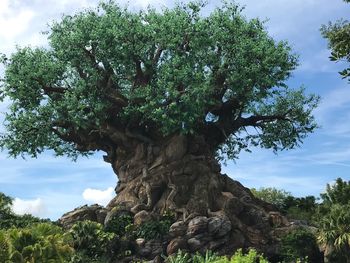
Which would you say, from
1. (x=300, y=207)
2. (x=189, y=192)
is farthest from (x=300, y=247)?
(x=300, y=207)

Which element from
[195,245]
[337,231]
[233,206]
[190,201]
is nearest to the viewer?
[337,231]

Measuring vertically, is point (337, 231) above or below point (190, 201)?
below

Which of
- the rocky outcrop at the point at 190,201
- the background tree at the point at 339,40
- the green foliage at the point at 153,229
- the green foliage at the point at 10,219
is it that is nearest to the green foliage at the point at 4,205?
the green foliage at the point at 10,219

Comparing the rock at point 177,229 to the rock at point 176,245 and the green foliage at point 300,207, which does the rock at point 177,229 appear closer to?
the rock at point 176,245

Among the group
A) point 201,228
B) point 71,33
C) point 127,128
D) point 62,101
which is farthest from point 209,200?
point 71,33

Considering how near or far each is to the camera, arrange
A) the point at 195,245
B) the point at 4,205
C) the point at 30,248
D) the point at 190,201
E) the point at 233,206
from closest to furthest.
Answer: the point at 30,248
the point at 195,245
the point at 190,201
the point at 233,206
the point at 4,205

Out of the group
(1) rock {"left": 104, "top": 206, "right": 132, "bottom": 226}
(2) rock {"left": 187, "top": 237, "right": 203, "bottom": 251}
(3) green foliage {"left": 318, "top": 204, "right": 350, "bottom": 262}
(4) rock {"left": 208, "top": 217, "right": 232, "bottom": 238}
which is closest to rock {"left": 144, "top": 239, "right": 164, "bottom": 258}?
(2) rock {"left": 187, "top": 237, "right": 203, "bottom": 251}

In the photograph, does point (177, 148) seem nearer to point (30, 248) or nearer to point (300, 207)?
point (300, 207)

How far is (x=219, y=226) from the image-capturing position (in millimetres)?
42656

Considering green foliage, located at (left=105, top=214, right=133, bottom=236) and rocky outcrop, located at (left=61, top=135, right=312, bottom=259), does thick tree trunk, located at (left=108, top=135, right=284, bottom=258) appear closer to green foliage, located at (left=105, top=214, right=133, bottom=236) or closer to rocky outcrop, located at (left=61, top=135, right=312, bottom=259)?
rocky outcrop, located at (left=61, top=135, right=312, bottom=259)

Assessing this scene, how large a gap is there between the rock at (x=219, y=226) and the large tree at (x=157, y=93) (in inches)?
80.3

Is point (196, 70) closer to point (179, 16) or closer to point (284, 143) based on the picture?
point (179, 16)

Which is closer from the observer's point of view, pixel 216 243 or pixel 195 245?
pixel 195 245

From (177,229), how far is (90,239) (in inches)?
243
